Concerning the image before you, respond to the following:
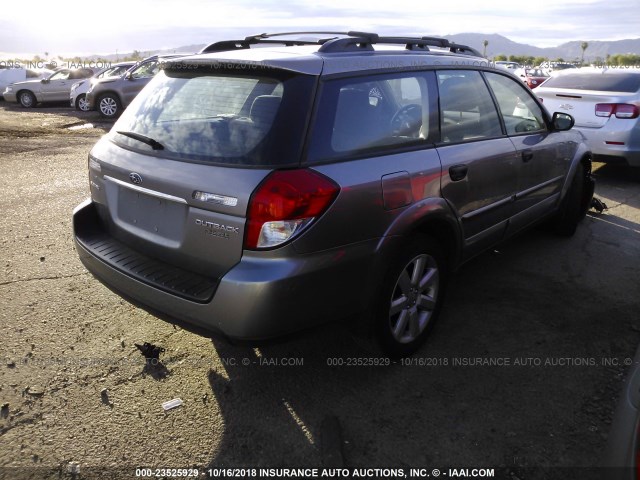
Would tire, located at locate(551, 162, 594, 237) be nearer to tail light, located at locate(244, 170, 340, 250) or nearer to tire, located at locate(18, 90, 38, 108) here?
tail light, located at locate(244, 170, 340, 250)

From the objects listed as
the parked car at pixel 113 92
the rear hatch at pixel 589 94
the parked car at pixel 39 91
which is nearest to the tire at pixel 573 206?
the rear hatch at pixel 589 94

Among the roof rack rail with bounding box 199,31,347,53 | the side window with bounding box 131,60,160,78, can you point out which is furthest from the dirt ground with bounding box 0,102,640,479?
the side window with bounding box 131,60,160,78

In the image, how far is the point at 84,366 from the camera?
3.14 meters

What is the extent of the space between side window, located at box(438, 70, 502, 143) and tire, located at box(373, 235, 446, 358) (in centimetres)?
75

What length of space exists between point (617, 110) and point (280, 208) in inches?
267

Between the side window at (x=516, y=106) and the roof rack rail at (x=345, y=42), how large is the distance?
302 millimetres

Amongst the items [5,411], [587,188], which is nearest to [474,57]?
[587,188]

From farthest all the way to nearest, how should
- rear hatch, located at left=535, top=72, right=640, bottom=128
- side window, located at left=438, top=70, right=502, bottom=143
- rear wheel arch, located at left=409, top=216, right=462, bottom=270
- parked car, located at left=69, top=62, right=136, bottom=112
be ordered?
parked car, located at left=69, top=62, right=136, bottom=112 → rear hatch, located at left=535, top=72, right=640, bottom=128 → side window, located at left=438, top=70, right=502, bottom=143 → rear wheel arch, located at left=409, top=216, right=462, bottom=270

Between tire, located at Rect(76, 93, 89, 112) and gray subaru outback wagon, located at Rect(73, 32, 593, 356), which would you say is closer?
gray subaru outback wagon, located at Rect(73, 32, 593, 356)

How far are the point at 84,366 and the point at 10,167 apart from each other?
6.43m

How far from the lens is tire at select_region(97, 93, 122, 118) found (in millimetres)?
15086

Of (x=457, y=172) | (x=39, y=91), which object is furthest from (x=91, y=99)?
(x=457, y=172)

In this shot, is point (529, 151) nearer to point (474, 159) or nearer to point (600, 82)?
point (474, 159)

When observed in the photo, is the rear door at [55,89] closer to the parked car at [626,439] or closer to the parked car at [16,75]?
the parked car at [16,75]
